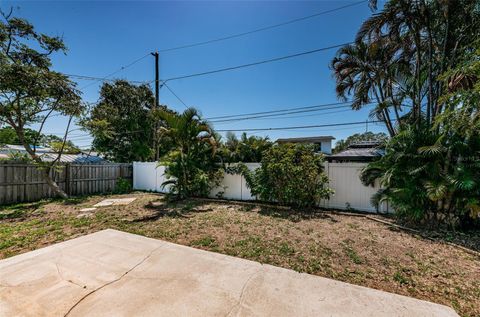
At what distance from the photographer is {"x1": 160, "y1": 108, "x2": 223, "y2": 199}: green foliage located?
7.53 meters

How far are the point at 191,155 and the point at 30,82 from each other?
19.4 ft

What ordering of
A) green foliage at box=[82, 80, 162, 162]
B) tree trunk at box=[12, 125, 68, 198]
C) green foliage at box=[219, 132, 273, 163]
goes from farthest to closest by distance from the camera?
green foliage at box=[82, 80, 162, 162] → green foliage at box=[219, 132, 273, 163] → tree trunk at box=[12, 125, 68, 198]

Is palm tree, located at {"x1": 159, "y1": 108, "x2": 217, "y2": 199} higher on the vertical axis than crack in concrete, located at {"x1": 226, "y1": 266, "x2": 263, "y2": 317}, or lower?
higher

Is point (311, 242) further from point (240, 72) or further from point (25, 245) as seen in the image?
point (240, 72)

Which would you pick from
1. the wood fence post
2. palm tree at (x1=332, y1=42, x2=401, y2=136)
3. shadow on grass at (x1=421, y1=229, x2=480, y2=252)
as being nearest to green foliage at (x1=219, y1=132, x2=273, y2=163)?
palm tree at (x1=332, y1=42, x2=401, y2=136)

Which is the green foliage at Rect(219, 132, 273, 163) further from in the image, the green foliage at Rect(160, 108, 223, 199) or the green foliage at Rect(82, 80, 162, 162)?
the green foliage at Rect(82, 80, 162, 162)

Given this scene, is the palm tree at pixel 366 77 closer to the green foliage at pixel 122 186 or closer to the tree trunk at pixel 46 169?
the green foliage at pixel 122 186

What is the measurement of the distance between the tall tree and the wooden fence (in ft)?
1.41

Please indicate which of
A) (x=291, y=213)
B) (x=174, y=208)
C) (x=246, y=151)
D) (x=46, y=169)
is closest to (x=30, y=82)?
(x=46, y=169)

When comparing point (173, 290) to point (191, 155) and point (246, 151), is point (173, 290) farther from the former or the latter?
point (246, 151)

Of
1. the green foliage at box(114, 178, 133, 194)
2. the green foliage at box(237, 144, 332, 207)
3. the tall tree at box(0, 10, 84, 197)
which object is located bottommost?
the green foliage at box(114, 178, 133, 194)

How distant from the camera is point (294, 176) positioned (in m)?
6.09

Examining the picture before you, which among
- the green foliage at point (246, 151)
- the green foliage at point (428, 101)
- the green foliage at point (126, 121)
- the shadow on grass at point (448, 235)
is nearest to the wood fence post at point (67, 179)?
the green foliage at point (126, 121)

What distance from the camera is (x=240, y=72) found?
1066cm
